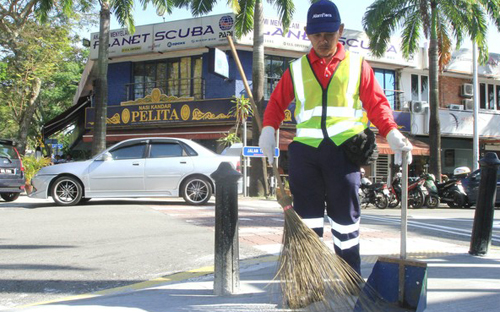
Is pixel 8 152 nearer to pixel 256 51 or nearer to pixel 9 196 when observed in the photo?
pixel 9 196

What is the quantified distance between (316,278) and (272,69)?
18.5 metres

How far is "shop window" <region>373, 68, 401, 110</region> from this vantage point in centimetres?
2244

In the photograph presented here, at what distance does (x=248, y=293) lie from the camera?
326cm

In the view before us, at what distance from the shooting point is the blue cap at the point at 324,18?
9.55ft

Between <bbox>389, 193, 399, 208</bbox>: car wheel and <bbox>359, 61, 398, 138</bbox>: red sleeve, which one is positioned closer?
<bbox>359, 61, 398, 138</bbox>: red sleeve

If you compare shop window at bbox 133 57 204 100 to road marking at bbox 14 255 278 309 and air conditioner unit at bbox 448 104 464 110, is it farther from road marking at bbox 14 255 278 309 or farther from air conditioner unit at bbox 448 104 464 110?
road marking at bbox 14 255 278 309

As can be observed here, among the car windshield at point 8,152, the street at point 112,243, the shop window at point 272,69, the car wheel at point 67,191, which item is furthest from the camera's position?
the shop window at point 272,69

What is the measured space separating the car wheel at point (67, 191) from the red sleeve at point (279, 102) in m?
7.88

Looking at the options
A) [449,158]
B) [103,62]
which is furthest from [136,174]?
[449,158]

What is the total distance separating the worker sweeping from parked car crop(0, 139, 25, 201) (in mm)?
11243

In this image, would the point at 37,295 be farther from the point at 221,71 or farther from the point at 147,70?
the point at 147,70

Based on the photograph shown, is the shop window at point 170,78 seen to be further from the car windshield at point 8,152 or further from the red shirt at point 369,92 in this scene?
the red shirt at point 369,92

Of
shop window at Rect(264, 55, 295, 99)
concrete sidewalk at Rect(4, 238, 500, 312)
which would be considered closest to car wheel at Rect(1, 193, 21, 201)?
concrete sidewalk at Rect(4, 238, 500, 312)

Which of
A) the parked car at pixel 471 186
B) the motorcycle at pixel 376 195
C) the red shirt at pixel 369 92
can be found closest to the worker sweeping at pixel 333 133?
the red shirt at pixel 369 92
